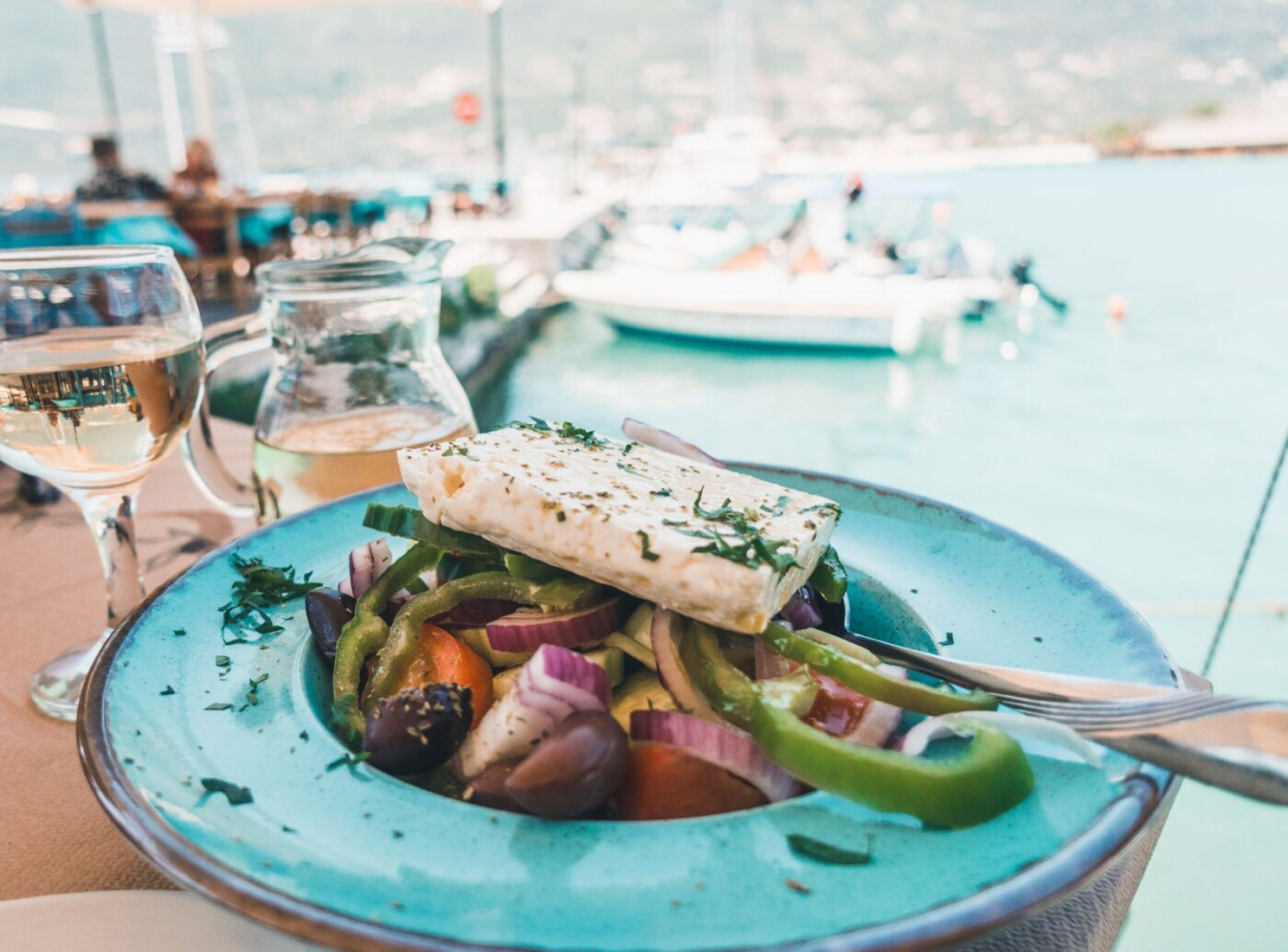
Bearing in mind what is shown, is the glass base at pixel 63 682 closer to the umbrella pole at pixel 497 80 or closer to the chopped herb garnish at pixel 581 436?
the chopped herb garnish at pixel 581 436

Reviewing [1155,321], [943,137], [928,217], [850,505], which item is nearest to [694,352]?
[928,217]

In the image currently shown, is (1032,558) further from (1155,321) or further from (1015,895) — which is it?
(1155,321)

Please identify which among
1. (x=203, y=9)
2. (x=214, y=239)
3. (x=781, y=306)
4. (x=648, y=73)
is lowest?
(x=781, y=306)

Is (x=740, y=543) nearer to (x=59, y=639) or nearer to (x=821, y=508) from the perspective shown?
(x=821, y=508)

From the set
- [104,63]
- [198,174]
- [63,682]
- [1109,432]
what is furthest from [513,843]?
[104,63]

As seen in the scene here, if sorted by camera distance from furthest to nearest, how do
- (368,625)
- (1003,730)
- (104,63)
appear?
(104,63) < (368,625) < (1003,730)

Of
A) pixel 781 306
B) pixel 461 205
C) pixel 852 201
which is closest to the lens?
pixel 781 306

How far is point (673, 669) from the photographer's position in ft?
2.72

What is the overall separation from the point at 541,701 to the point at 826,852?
0.26 meters

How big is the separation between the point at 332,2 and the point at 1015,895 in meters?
13.0

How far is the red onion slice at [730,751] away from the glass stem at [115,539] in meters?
0.82

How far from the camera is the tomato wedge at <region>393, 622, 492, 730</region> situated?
0.90 meters

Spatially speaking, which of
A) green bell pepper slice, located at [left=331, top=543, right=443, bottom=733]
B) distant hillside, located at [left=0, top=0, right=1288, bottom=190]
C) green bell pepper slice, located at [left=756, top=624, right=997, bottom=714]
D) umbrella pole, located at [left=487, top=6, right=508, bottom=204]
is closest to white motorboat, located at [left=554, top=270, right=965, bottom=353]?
umbrella pole, located at [left=487, top=6, right=508, bottom=204]

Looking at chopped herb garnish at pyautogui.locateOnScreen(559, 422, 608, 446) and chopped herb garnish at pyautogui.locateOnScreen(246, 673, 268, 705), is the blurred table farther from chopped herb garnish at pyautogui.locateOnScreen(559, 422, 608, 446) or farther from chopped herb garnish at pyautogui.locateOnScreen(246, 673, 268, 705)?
chopped herb garnish at pyautogui.locateOnScreen(559, 422, 608, 446)
